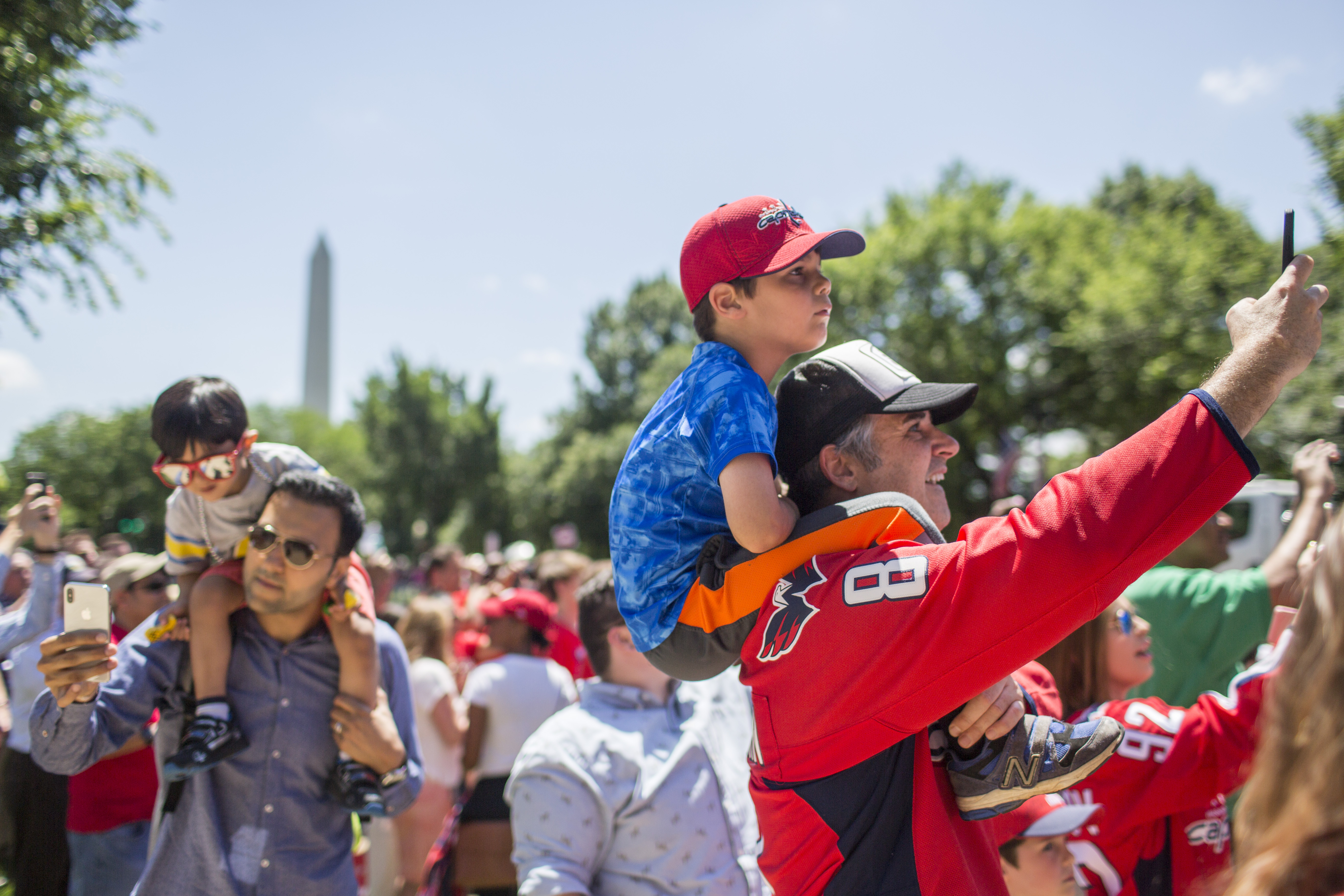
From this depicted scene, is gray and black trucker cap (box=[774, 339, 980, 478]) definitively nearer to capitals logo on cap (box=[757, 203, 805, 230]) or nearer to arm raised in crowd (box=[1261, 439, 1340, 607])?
Answer: capitals logo on cap (box=[757, 203, 805, 230])

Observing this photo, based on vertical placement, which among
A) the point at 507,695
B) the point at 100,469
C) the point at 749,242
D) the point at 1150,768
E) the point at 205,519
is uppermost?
the point at 100,469

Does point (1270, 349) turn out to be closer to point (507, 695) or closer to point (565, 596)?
point (507, 695)

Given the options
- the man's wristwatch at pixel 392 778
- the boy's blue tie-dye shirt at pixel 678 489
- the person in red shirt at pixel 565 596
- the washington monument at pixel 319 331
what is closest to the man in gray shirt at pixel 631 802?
the man's wristwatch at pixel 392 778

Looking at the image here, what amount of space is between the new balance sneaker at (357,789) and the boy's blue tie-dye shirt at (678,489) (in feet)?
5.41

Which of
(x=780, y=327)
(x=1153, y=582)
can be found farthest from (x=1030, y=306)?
(x=780, y=327)

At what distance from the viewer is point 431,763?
5574 millimetres

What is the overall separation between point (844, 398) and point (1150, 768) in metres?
1.79

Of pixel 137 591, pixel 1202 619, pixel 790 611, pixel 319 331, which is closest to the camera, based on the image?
pixel 790 611

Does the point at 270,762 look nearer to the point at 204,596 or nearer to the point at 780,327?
the point at 204,596

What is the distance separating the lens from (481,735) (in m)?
5.16

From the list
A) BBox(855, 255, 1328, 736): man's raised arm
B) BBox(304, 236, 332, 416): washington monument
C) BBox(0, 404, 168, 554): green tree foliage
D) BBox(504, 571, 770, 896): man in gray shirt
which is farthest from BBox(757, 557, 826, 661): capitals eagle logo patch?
BBox(304, 236, 332, 416): washington monument

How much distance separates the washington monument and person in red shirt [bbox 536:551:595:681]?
49.6 metres

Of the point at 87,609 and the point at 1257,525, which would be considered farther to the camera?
the point at 1257,525

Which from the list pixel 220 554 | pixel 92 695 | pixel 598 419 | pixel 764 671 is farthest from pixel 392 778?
pixel 598 419
